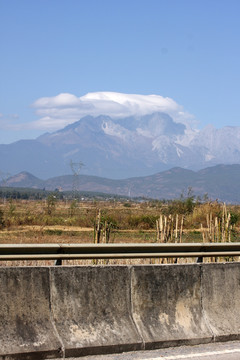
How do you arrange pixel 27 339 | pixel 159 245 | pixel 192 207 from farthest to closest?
pixel 192 207 < pixel 159 245 < pixel 27 339

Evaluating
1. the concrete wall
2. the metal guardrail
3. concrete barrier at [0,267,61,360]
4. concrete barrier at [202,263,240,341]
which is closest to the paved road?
the concrete wall

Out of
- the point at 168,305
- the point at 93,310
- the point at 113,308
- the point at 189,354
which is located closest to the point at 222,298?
the point at 168,305

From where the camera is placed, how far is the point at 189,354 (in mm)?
7512

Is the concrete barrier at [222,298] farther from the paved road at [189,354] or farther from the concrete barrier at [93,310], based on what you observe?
the concrete barrier at [93,310]

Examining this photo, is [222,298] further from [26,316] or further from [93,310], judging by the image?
[26,316]

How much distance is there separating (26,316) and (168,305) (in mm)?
1812

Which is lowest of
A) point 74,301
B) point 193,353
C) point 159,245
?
point 193,353

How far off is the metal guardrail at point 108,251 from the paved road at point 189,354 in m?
1.10

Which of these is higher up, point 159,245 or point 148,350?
point 159,245

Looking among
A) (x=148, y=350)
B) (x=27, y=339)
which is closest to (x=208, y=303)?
(x=148, y=350)

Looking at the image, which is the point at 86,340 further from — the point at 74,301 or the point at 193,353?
A: the point at 193,353

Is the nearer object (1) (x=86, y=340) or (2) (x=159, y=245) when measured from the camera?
(1) (x=86, y=340)

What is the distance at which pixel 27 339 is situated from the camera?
700cm

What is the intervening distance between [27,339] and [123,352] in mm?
1117
